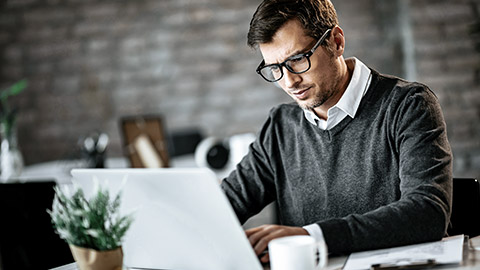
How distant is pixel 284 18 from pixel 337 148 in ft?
1.16

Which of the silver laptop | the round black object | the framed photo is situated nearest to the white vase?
the framed photo

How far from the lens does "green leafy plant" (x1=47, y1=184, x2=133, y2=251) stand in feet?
3.76

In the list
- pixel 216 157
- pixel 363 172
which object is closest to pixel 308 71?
pixel 363 172

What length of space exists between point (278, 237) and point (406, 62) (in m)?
Answer: 3.11

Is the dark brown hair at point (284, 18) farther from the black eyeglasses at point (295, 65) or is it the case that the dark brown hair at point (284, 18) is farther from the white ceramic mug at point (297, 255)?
the white ceramic mug at point (297, 255)

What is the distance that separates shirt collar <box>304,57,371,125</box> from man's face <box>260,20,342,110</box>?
0.13 feet

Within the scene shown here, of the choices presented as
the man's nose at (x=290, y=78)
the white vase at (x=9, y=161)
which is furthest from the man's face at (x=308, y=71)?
the white vase at (x=9, y=161)

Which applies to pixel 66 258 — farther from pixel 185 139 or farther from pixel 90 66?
pixel 90 66

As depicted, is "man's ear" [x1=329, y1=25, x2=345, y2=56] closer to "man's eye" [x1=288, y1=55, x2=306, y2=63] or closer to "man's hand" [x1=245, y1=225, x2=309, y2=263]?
"man's eye" [x1=288, y1=55, x2=306, y2=63]

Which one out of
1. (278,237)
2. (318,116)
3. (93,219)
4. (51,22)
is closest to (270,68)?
(318,116)

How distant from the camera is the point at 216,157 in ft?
10.5

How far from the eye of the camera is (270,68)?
61.1 inches

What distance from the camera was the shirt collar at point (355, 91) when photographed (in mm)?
1577

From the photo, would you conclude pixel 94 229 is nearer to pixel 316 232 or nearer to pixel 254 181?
pixel 316 232
